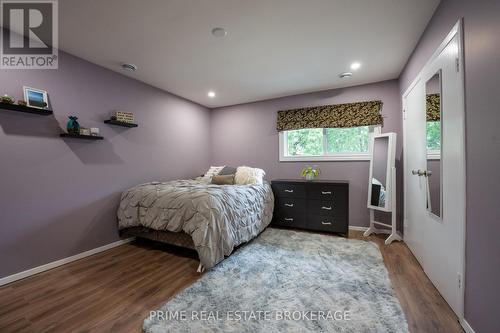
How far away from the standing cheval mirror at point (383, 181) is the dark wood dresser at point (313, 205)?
0.45 meters

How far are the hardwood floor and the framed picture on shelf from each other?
1.75 metres

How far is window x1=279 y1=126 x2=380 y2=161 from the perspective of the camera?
3.60 metres

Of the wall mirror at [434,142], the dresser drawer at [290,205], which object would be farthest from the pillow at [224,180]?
the wall mirror at [434,142]

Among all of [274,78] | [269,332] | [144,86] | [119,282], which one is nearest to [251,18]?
[274,78]

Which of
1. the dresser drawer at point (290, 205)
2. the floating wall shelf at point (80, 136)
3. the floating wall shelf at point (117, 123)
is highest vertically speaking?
the floating wall shelf at point (117, 123)

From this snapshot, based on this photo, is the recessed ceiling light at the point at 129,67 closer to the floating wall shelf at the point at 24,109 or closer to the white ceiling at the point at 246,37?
the white ceiling at the point at 246,37

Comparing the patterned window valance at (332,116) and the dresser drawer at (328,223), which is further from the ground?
the patterned window valance at (332,116)

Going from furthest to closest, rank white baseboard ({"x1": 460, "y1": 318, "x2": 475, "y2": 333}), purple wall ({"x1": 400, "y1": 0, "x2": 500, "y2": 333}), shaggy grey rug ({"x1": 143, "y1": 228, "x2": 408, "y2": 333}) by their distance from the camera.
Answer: shaggy grey rug ({"x1": 143, "y1": 228, "x2": 408, "y2": 333}) < white baseboard ({"x1": 460, "y1": 318, "x2": 475, "y2": 333}) < purple wall ({"x1": 400, "y1": 0, "x2": 500, "y2": 333})

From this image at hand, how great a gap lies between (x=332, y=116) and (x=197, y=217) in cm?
281

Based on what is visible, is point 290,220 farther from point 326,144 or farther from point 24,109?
point 24,109

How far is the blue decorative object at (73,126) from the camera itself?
244cm

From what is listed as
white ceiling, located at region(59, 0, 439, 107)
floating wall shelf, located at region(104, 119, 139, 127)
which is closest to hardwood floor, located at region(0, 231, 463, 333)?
floating wall shelf, located at region(104, 119, 139, 127)

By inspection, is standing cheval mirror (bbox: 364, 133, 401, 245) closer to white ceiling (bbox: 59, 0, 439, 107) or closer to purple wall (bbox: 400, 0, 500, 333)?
white ceiling (bbox: 59, 0, 439, 107)

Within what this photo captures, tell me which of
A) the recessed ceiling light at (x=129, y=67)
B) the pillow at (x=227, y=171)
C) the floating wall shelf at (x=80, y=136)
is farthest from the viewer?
the pillow at (x=227, y=171)
